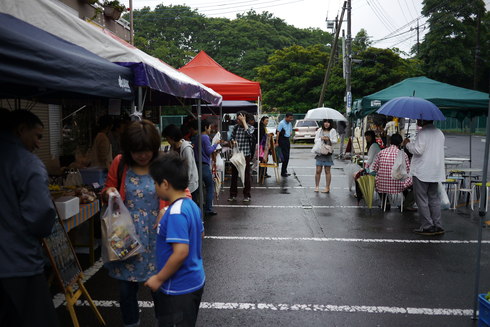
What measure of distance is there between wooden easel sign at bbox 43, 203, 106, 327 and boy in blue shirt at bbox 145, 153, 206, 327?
1096mm

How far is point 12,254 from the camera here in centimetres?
245

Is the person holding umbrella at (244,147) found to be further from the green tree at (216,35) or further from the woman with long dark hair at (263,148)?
the green tree at (216,35)

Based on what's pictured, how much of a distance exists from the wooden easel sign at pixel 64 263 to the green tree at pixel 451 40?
42291 millimetres

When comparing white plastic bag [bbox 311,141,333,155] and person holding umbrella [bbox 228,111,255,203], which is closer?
person holding umbrella [bbox 228,111,255,203]

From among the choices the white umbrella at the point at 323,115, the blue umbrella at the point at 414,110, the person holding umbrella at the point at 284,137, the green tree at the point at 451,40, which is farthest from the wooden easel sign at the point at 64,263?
the green tree at the point at 451,40

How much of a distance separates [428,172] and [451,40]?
40.1 meters

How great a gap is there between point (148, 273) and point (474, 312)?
3045 millimetres

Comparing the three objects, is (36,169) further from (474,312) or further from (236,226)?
(236,226)

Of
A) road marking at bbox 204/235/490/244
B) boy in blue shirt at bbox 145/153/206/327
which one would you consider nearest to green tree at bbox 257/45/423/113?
road marking at bbox 204/235/490/244

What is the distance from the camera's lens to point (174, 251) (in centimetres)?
238

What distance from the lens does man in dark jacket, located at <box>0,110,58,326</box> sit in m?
2.43

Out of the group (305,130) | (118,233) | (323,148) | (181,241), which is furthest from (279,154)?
(305,130)

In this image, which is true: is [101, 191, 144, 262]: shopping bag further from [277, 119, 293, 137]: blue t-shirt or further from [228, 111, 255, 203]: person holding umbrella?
[277, 119, 293, 137]: blue t-shirt

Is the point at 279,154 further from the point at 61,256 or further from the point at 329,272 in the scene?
the point at 61,256
